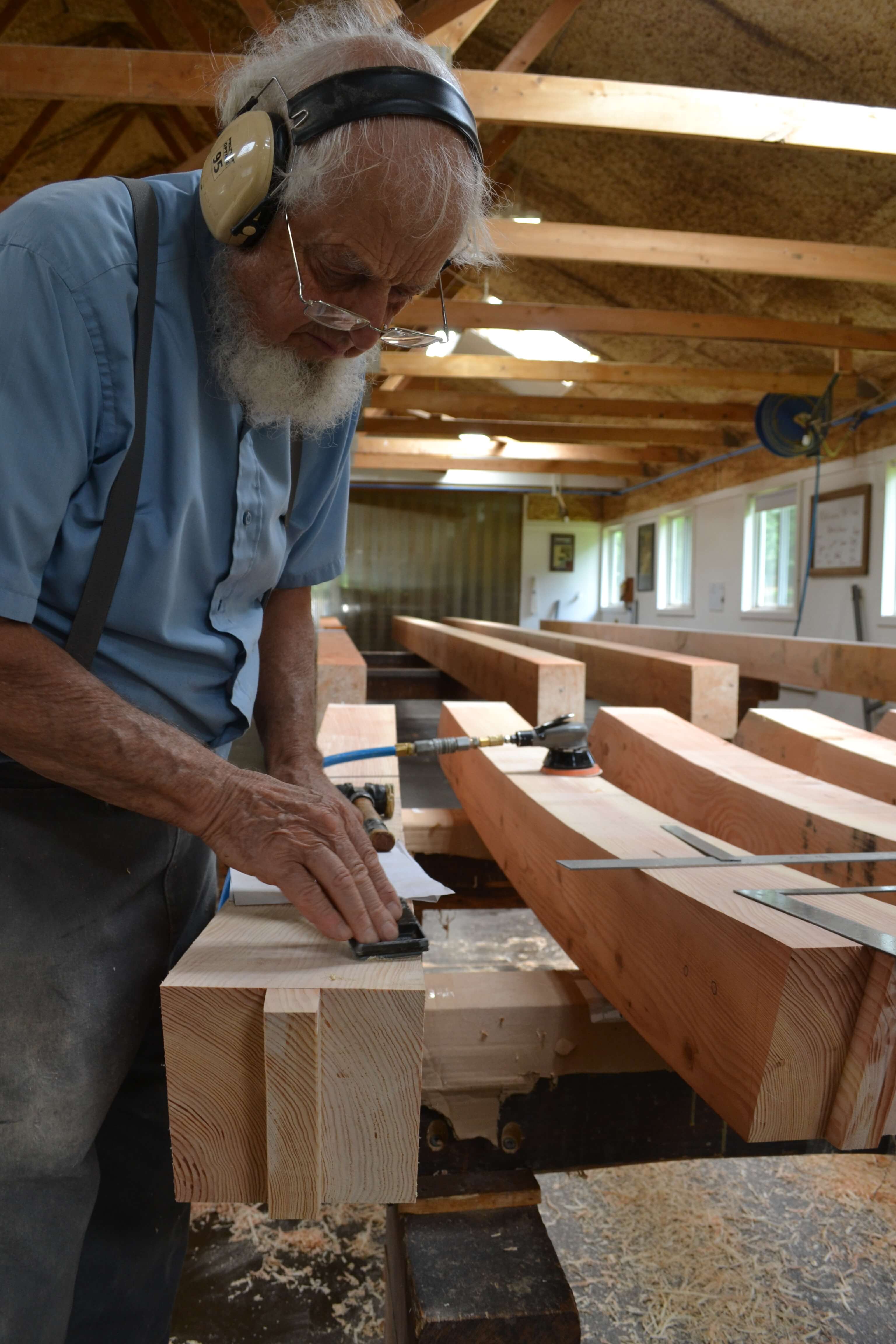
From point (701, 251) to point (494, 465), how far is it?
18.0ft

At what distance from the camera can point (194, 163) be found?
4.05 meters

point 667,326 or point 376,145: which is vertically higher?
point 667,326

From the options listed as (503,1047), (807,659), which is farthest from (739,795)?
(807,659)

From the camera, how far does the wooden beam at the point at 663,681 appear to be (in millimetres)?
2588

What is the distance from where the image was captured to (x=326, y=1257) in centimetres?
186

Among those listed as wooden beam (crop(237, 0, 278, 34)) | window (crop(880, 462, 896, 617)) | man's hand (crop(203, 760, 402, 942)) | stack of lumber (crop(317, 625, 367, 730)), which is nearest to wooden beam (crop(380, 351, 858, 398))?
window (crop(880, 462, 896, 617))

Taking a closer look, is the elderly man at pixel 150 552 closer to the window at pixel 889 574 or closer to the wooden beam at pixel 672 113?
the wooden beam at pixel 672 113

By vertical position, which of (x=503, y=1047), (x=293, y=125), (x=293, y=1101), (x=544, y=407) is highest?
(x=544, y=407)

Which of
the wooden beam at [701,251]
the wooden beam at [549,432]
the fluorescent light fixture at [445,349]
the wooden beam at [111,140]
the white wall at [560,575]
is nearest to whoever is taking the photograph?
the wooden beam at [701,251]

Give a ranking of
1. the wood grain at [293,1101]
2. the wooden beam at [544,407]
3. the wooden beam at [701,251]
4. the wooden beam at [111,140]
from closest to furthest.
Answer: the wood grain at [293,1101]
the wooden beam at [701,251]
the wooden beam at [111,140]
the wooden beam at [544,407]

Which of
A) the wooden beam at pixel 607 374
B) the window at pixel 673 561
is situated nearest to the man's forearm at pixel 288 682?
the wooden beam at pixel 607 374

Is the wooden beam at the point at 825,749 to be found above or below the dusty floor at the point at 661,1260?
above

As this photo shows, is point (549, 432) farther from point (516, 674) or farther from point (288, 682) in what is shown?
point (288, 682)

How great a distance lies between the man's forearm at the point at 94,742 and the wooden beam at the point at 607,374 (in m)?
5.95
